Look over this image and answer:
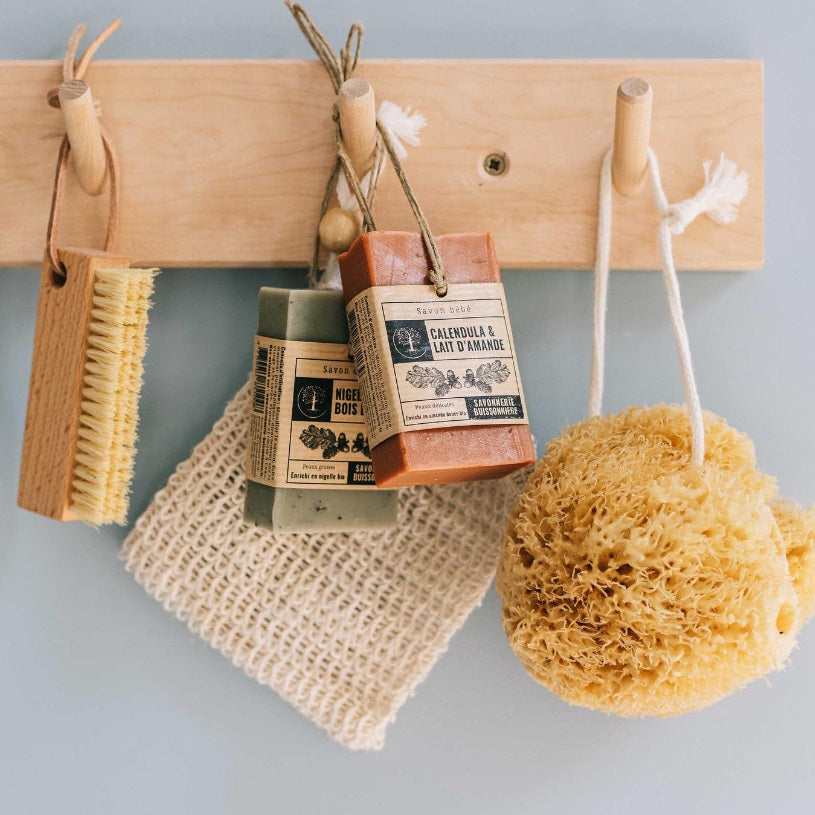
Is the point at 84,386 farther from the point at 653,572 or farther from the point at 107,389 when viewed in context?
the point at 653,572

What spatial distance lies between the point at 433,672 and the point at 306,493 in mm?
192

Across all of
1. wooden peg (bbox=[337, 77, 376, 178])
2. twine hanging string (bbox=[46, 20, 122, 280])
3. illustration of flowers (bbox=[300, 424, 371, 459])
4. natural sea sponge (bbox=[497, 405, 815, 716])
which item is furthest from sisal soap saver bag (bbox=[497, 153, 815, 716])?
twine hanging string (bbox=[46, 20, 122, 280])

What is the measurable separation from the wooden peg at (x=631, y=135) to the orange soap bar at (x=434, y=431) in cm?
11

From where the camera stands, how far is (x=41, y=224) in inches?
20.3

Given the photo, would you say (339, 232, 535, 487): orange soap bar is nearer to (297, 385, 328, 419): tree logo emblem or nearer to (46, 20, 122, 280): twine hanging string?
(297, 385, 328, 419): tree logo emblem

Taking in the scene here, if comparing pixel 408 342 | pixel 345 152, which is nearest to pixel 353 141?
pixel 345 152

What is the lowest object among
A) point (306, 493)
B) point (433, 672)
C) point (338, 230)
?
point (433, 672)

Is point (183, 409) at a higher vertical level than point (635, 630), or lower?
higher

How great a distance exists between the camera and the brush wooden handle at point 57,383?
0.47 m

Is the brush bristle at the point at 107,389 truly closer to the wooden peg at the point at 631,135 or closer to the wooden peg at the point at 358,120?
the wooden peg at the point at 358,120

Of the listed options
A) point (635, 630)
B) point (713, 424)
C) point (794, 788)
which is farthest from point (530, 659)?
point (794, 788)

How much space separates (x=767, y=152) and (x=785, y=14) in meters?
0.10

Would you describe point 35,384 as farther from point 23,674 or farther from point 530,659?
point 530,659

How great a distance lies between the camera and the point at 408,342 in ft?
1.40
